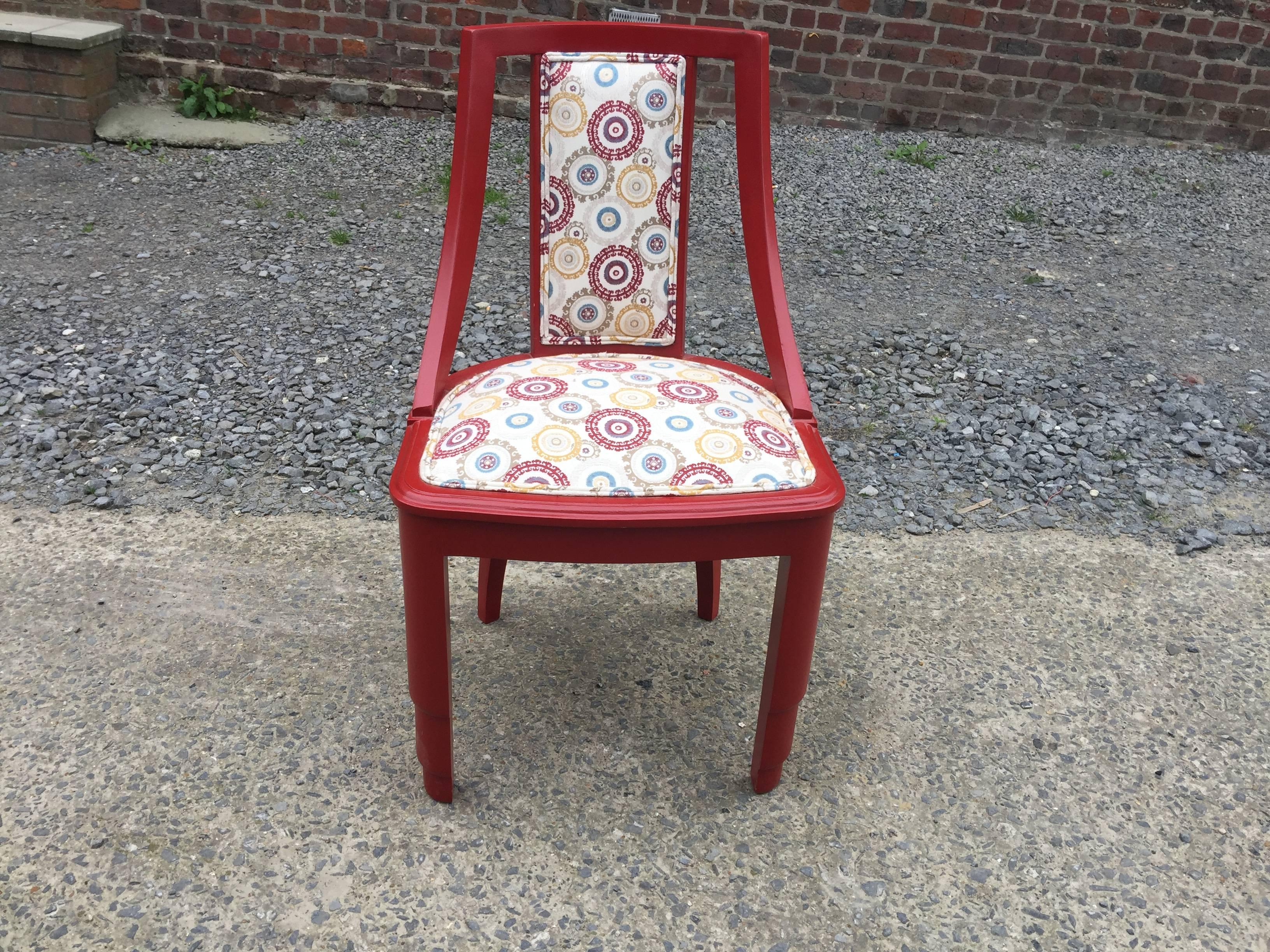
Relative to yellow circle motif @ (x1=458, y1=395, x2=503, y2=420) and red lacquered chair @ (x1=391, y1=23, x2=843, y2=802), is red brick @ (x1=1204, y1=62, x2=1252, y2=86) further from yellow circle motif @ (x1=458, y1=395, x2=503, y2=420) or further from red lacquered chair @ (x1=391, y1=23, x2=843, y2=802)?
yellow circle motif @ (x1=458, y1=395, x2=503, y2=420)

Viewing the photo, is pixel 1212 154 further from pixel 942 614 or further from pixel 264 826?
pixel 264 826

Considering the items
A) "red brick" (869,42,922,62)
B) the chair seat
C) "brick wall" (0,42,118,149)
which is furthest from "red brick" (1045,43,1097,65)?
"brick wall" (0,42,118,149)

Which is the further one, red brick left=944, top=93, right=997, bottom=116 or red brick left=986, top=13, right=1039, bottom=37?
red brick left=944, top=93, right=997, bottom=116

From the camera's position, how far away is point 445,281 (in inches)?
66.1

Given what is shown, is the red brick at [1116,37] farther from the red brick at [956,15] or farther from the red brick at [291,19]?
the red brick at [291,19]

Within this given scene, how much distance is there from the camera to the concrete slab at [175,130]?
453cm

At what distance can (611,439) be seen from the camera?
1.48 m

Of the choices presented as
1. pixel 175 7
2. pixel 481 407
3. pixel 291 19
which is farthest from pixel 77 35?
pixel 481 407

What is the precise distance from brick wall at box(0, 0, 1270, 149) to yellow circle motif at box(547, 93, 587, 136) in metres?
3.16

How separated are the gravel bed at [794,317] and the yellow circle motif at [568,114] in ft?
3.84

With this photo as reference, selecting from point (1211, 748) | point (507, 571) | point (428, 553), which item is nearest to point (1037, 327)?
point (1211, 748)

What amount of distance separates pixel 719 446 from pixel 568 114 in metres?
0.68

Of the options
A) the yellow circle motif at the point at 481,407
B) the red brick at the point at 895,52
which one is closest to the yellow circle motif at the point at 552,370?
the yellow circle motif at the point at 481,407

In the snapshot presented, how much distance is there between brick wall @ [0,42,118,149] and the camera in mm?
4309
